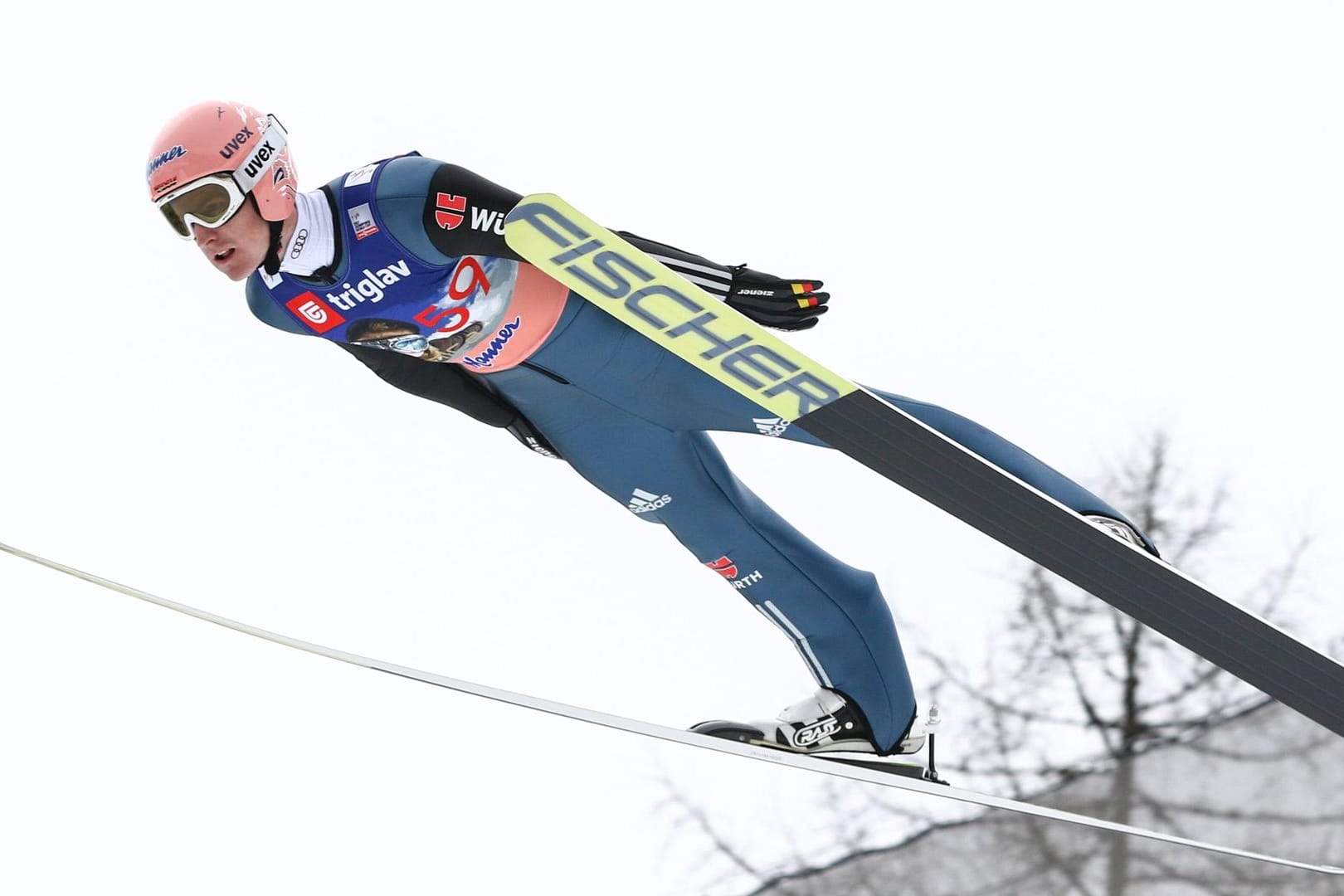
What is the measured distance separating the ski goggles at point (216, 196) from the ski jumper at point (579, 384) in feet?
0.45

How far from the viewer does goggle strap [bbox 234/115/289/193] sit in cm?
280

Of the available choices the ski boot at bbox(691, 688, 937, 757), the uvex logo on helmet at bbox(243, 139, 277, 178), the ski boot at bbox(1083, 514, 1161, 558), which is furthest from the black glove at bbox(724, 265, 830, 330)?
the uvex logo on helmet at bbox(243, 139, 277, 178)

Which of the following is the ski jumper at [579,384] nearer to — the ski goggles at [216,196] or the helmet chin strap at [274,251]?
the helmet chin strap at [274,251]

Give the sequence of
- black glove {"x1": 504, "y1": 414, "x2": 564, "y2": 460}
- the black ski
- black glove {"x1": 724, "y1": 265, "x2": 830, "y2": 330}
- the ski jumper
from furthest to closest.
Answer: black glove {"x1": 504, "y1": 414, "x2": 564, "y2": 460}, black glove {"x1": 724, "y1": 265, "x2": 830, "y2": 330}, the ski jumper, the black ski

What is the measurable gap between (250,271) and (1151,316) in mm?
2921

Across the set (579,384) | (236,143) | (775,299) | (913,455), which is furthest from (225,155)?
(913,455)

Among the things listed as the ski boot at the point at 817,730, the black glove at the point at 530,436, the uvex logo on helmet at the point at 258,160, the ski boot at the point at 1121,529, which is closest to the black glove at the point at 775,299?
the black glove at the point at 530,436

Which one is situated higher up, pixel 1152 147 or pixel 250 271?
pixel 1152 147

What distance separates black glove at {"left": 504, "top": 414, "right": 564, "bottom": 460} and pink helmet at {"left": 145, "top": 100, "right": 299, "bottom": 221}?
0.71m

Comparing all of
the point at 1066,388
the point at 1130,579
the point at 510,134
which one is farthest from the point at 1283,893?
the point at 510,134

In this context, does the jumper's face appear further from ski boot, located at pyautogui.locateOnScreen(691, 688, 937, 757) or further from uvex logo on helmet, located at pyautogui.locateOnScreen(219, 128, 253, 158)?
ski boot, located at pyautogui.locateOnScreen(691, 688, 937, 757)

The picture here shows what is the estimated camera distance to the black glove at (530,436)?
3311 millimetres

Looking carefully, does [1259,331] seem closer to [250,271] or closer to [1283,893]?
[1283,893]

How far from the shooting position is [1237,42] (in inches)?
193
